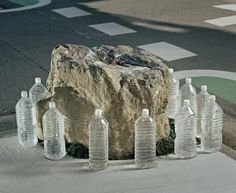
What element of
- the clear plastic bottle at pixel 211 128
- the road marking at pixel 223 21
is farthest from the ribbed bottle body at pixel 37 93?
the road marking at pixel 223 21

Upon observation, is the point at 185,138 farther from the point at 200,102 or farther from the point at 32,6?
the point at 32,6

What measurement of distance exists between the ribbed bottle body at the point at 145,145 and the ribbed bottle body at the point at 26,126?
1081mm

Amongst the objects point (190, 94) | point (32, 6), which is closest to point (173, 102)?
point (190, 94)

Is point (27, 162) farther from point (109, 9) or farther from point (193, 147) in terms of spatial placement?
point (109, 9)

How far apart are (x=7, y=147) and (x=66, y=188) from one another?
1.03 m

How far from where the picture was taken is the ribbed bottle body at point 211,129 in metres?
5.36

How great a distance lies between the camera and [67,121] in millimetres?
5355

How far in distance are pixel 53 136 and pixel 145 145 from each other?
86 cm

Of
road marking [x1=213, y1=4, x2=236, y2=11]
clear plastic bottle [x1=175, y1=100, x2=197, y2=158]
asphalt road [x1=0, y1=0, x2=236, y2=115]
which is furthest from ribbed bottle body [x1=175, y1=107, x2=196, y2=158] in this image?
road marking [x1=213, y1=4, x2=236, y2=11]

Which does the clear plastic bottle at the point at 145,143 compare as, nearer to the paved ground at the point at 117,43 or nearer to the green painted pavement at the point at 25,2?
the paved ground at the point at 117,43

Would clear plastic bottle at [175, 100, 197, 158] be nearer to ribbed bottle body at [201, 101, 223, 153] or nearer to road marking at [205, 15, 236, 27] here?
ribbed bottle body at [201, 101, 223, 153]

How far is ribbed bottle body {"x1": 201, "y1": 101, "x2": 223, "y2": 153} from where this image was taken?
17.6ft

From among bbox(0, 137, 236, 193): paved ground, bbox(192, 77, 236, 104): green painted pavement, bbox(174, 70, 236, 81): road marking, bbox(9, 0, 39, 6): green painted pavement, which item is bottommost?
bbox(9, 0, 39, 6): green painted pavement

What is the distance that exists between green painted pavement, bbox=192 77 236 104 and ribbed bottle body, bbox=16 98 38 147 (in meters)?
2.57
